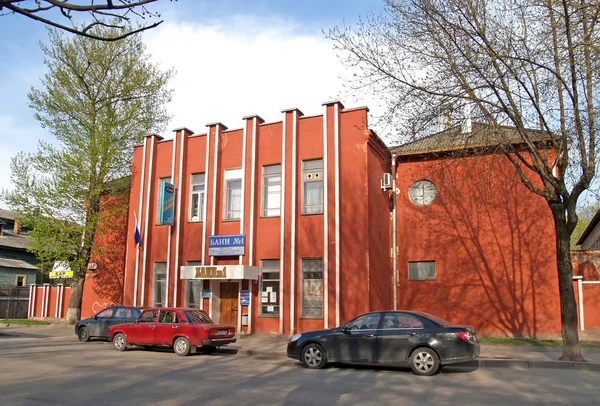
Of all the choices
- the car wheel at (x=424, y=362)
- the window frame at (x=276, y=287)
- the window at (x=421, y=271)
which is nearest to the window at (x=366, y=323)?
the car wheel at (x=424, y=362)

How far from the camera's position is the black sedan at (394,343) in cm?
1073

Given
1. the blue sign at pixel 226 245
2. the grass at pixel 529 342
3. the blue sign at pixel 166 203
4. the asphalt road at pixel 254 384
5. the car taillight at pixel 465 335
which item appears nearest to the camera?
the asphalt road at pixel 254 384

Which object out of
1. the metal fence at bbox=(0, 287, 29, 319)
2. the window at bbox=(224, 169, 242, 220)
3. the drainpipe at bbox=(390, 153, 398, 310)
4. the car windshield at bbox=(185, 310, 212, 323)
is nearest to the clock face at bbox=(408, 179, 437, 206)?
the drainpipe at bbox=(390, 153, 398, 310)

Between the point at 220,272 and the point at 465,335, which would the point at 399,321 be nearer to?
the point at 465,335

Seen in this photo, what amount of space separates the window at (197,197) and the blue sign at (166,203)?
85 cm

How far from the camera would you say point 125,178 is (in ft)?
81.7

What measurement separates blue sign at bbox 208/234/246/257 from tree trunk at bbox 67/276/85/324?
867 cm

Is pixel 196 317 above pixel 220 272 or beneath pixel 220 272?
beneath

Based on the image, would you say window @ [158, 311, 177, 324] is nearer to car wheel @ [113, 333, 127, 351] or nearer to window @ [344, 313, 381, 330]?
car wheel @ [113, 333, 127, 351]

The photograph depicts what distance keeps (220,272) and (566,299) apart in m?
11.8

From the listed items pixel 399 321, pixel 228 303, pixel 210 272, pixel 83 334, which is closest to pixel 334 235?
pixel 210 272

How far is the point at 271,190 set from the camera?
2053cm

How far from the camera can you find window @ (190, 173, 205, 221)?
21859mm

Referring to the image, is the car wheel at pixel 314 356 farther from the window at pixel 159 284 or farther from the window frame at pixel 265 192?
the window at pixel 159 284
